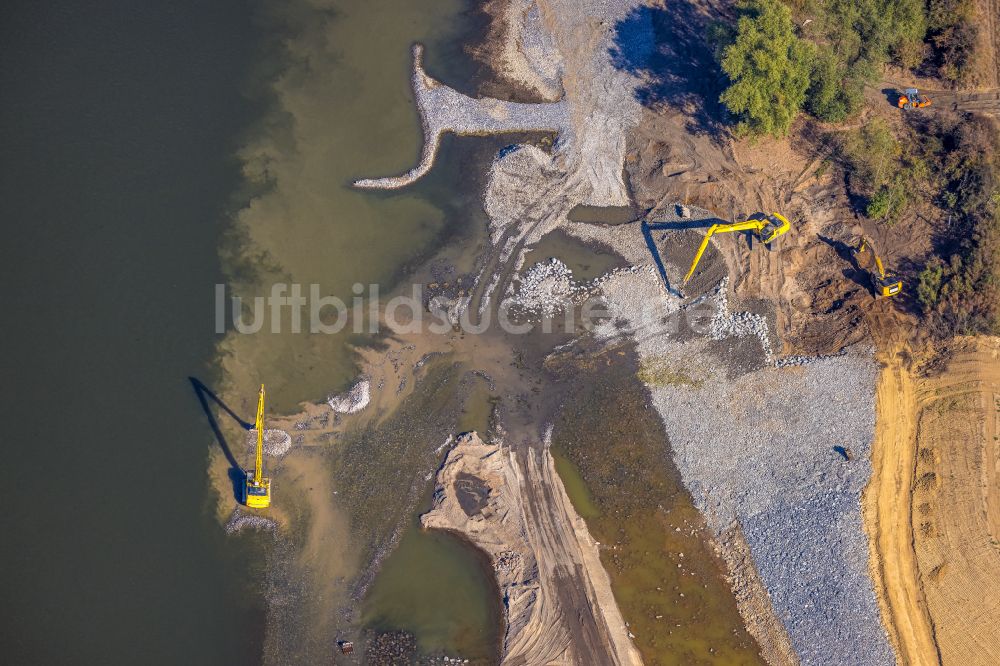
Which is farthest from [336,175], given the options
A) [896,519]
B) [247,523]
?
[896,519]

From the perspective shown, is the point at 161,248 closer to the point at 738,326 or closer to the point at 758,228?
the point at 738,326

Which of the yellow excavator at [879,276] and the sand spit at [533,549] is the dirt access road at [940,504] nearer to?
the yellow excavator at [879,276]

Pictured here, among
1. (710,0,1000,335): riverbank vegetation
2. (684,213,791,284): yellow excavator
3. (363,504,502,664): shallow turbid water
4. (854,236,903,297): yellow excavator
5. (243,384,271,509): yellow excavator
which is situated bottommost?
(363,504,502,664): shallow turbid water

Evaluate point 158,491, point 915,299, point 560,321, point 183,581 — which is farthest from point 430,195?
point 915,299

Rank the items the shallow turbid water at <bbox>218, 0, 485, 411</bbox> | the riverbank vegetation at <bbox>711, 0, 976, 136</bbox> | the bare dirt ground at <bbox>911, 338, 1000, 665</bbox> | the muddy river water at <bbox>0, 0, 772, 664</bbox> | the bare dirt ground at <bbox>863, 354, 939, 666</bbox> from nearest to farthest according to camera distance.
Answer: the bare dirt ground at <bbox>911, 338, 1000, 665</bbox> → the bare dirt ground at <bbox>863, 354, 939, 666</bbox> → the muddy river water at <bbox>0, 0, 772, 664</bbox> → the riverbank vegetation at <bbox>711, 0, 976, 136</bbox> → the shallow turbid water at <bbox>218, 0, 485, 411</bbox>

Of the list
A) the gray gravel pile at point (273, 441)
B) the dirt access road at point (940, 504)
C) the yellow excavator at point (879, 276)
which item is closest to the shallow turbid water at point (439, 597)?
the gray gravel pile at point (273, 441)

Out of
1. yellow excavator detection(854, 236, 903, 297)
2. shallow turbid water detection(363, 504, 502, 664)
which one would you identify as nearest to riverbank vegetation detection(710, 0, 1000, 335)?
yellow excavator detection(854, 236, 903, 297)

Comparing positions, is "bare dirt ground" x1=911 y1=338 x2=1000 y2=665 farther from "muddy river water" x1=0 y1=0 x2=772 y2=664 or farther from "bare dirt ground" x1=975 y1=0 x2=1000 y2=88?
"bare dirt ground" x1=975 y1=0 x2=1000 y2=88
